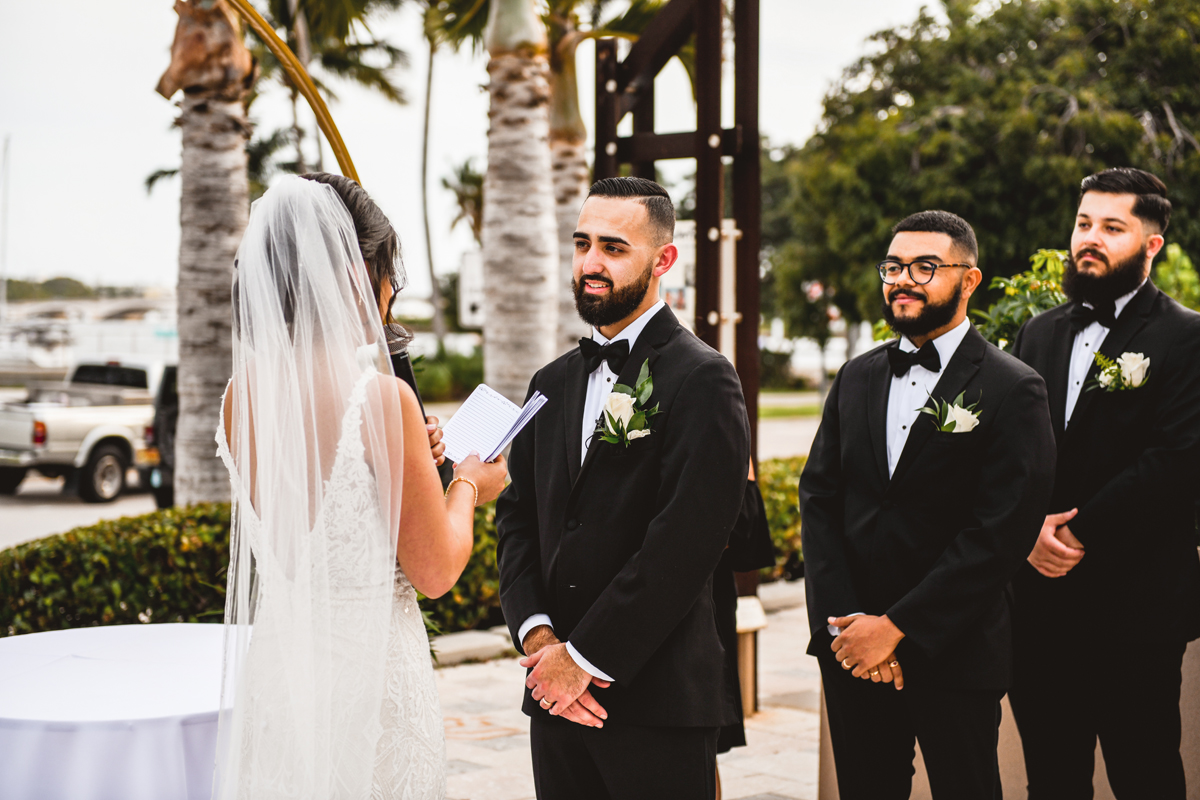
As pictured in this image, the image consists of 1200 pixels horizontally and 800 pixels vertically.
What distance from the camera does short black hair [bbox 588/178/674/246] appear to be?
265 cm

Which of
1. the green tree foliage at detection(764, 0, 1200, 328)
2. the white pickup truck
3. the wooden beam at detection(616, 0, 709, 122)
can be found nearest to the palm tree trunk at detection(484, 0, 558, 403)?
the wooden beam at detection(616, 0, 709, 122)

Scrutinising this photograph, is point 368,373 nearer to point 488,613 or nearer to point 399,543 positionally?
point 399,543

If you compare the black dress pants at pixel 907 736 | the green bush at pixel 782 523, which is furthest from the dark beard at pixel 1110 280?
the green bush at pixel 782 523

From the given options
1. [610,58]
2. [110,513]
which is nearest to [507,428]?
[610,58]

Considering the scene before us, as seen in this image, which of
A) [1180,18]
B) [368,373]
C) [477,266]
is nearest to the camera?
[368,373]

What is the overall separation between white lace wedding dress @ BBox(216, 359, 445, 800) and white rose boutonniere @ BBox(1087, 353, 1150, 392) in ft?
7.62

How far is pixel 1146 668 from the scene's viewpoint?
324 centimetres

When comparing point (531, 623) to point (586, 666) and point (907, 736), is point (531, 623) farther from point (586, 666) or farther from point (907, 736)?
point (907, 736)

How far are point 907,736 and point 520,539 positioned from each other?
1.30 meters

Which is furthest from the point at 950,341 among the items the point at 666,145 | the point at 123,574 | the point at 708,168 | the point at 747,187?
the point at 123,574

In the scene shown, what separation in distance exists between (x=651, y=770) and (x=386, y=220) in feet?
4.94

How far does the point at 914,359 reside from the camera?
313 centimetres

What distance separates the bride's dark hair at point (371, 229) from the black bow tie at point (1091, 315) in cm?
231

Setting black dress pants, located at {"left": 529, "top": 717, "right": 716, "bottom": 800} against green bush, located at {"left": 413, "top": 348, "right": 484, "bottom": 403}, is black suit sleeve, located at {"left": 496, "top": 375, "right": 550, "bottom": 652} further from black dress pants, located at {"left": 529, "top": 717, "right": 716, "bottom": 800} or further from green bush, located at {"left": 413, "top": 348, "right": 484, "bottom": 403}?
green bush, located at {"left": 413, "top": 348, "right": 484, "bottom": 403}
